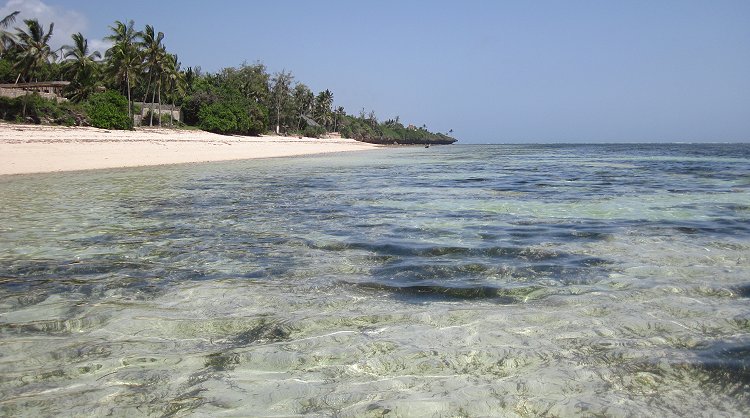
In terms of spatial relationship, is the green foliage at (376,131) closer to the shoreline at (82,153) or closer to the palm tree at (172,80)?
the palm tree at (172,80)

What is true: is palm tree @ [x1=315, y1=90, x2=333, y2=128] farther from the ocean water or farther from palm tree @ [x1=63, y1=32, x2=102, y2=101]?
the ocean water

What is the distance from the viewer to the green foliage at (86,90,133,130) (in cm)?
3838

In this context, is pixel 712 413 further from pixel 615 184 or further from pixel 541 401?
pixel 615 184

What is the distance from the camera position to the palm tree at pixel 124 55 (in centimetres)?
4584

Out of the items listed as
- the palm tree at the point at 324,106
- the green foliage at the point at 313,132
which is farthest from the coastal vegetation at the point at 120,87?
the palm tree at the point at 324,106

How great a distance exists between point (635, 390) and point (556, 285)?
5.86 feet

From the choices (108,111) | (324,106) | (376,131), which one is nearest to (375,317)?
(108,111)

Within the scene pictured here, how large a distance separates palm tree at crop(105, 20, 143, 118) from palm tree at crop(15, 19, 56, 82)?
5.57 m

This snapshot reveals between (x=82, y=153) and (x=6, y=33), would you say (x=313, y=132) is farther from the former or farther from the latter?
(x=82, y=153)

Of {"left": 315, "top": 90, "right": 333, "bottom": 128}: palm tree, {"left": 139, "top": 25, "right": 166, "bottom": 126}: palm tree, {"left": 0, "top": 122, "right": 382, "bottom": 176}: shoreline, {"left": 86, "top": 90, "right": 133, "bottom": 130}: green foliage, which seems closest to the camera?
{"left": 0, "top": 122, "right": 382, "bottom": 176}: shoreline

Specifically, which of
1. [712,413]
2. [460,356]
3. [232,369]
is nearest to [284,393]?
[232,369]

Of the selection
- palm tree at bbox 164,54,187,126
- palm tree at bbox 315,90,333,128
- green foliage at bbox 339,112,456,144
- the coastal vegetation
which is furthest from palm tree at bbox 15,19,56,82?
green foliage at bbox 339,112,456,144

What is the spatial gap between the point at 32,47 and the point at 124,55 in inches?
366

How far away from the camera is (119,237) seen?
615 centimetres
